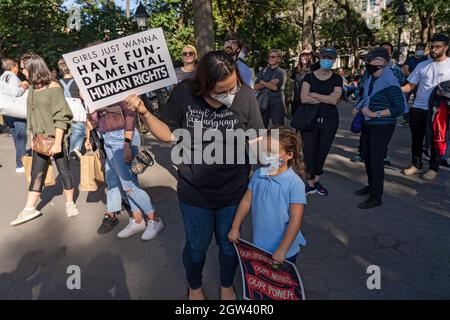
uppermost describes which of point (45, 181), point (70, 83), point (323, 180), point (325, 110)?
point (70, 83)

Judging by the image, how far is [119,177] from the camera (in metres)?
3.51

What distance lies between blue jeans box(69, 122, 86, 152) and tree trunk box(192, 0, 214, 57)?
279 cm

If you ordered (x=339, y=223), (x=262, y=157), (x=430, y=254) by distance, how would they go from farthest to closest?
(x=339, y=223)
(x=430, y=254)
(x=262, y=157)

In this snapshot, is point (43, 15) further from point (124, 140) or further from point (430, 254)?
point (430, 254)

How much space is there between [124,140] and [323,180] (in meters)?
3.25

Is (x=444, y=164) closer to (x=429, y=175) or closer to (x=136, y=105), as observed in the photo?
(x=429, y=175)

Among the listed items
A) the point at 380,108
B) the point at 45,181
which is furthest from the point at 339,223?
the point at 45,181

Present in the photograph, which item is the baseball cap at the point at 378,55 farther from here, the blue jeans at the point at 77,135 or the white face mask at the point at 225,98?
the blue jeans at the point at 77,135

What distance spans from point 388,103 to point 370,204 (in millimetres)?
1223

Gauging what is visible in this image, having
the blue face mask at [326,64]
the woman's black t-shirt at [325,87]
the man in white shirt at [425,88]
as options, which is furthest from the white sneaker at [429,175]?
the blue face mask at [326,64]

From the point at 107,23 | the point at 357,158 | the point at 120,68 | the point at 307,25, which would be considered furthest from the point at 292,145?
the point at 307,25

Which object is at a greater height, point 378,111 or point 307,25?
point 307,25

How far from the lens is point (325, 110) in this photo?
4.32 meters
